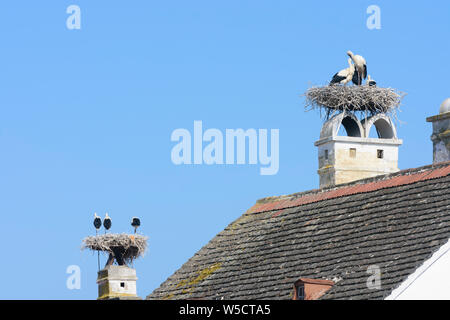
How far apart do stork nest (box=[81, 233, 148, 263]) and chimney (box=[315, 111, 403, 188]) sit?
4.79 m

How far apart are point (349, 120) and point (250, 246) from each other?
5.52 metres

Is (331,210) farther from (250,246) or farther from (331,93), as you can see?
(331,93)

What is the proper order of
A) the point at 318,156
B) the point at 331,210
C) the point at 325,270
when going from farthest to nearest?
1. the point at 318,156
2. the point at 331,210
3. the point at 325,270

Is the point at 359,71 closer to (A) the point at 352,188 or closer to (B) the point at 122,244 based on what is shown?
(A) the point at 352,188

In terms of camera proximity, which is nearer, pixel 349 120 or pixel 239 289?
pixel 239 289

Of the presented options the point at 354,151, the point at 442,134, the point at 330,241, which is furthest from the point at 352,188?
the point at 354,151

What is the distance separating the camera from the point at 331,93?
120ft

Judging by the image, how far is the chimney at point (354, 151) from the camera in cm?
3575

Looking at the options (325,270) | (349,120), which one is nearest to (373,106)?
(349,120)

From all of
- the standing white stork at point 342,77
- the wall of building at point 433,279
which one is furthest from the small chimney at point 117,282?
the wall of building at point 433,279

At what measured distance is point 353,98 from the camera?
36.3 metres

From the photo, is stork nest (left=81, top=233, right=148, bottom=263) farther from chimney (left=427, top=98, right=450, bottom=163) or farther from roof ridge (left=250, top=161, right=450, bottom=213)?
chimney (left=427, top=98, right=450, bottom=163)

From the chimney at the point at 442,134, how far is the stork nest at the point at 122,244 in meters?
8.04

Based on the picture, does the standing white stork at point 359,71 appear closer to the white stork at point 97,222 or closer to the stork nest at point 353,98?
the stork nest at point 353,98
